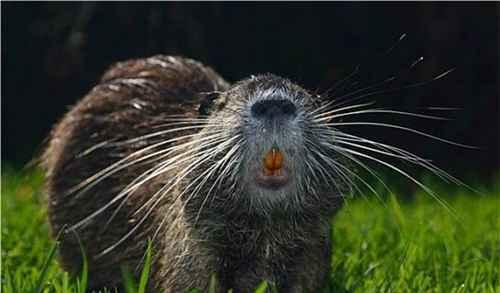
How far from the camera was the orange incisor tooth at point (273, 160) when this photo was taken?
10.2 feet

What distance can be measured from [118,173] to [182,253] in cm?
92

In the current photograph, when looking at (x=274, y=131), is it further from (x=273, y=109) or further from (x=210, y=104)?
(x=210, y=104)

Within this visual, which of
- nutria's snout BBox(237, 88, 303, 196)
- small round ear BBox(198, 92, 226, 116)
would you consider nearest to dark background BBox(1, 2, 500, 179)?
small round ear BBox(198, 92, 226, 116)

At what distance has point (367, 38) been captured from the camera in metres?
7.88

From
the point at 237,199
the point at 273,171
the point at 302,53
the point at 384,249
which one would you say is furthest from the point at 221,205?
the point at 302,53

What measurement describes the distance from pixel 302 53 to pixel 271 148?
4.68 meters

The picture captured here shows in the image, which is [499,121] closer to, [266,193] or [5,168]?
[5,168]

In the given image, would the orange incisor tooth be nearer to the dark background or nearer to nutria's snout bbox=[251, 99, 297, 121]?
nutria's snout bbox=[251, 99, 297, 121]

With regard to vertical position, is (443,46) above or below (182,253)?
above

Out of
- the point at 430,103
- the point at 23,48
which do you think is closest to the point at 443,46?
the point at 430,103

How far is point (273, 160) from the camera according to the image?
3125 mm

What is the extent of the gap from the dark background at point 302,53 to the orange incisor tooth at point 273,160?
4438 mm

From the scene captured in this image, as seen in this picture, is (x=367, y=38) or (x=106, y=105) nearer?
(x=106, y=105)

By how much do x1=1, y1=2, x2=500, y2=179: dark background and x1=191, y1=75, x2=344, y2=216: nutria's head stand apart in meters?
4.19
